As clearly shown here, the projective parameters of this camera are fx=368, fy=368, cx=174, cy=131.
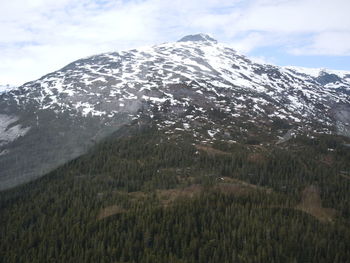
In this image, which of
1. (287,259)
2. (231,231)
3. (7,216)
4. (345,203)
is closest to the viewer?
(287,259)

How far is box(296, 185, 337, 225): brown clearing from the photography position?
172m

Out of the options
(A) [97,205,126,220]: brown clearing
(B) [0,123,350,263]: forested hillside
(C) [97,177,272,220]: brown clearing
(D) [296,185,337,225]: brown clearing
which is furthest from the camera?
(C) [97,177,272,220]: brown clearing

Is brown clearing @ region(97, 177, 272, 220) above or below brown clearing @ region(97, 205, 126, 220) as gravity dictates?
above

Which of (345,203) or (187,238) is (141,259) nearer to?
(187,238)

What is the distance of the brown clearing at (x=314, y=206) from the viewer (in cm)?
17189

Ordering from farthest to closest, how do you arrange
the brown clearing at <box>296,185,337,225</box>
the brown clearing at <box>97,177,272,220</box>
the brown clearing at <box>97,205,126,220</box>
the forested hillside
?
the brown clearing at <box>97,177,272,220</box>, the brown clearing at <box>296,185,337,225</box>, the brown clearing at <box>97,205,126,220</box>, the forested hillside

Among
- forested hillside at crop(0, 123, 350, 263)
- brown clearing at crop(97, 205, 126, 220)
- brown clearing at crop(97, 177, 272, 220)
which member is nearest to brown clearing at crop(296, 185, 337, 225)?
forested hillside at crop(0, 123, 350, 263)

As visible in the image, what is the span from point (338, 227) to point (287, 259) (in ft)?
113

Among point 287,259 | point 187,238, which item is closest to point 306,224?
point 287,259

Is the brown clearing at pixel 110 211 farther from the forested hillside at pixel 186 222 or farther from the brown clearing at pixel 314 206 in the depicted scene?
the brown clearing at pixel 314 206

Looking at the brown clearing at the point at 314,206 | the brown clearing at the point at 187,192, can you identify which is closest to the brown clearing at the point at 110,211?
the brown clearing at the point at 187,192

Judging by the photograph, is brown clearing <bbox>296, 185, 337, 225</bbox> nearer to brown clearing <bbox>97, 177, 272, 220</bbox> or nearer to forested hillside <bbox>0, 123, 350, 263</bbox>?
forested hillside <bbox>0, 123, 350, 263</bbox>

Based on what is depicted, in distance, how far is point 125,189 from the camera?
641 feet

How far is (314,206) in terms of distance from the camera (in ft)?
591
